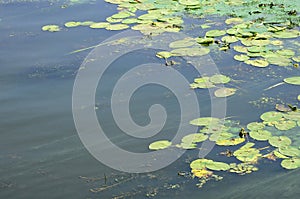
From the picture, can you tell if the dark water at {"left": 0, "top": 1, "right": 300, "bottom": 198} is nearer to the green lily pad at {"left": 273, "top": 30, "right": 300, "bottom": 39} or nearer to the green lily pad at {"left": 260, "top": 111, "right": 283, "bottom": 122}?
the green lily pad at {"left": 260, "top": 111, "right": 283, "bottom": 122}

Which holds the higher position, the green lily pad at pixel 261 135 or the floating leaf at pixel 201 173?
the green lily pad at pixel 261 135

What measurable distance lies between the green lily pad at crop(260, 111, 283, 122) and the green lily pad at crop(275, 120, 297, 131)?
0.05 m

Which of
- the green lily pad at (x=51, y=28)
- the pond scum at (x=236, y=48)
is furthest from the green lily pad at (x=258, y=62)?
the green lily pad at (x=51, y=28)

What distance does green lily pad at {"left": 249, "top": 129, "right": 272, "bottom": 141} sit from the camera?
102 inches

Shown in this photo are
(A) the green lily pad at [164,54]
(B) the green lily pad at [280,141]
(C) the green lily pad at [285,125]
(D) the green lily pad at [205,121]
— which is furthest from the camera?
(A) the green lily pad at [164,54]

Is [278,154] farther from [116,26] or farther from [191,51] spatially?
[116,26]

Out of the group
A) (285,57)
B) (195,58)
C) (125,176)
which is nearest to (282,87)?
(285,57)

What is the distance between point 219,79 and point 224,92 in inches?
7.6

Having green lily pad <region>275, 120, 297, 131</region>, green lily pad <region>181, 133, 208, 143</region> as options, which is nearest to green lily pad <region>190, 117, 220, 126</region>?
green lily pad <region>181, 133, 208, 143</region>

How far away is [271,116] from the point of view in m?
2.78

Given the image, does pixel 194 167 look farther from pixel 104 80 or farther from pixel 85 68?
pixel 85 68

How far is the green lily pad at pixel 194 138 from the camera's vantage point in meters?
2.61

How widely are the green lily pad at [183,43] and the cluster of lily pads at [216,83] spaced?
59 centimetres

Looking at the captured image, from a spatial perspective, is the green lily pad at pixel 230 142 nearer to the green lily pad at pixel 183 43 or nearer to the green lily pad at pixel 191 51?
the green lily pad at pixel 191 51
